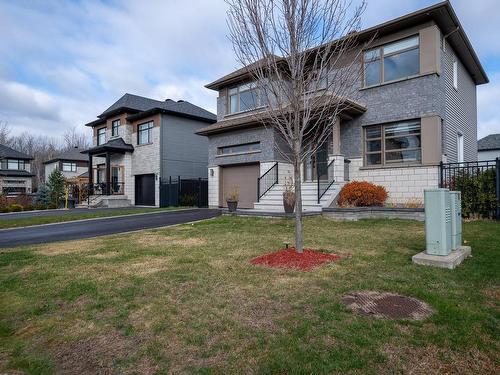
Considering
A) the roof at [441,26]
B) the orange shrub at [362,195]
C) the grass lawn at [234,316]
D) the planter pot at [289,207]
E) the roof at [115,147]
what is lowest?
the grass lawn at [234,316]

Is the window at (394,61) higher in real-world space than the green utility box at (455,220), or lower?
higher

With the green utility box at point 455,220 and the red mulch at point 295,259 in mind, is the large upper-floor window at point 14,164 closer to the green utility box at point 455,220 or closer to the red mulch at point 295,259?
the red mulch at point 295,259

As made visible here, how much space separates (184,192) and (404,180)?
1446cm

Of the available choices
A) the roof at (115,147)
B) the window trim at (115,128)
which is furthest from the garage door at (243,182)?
the window trim at (115,128)

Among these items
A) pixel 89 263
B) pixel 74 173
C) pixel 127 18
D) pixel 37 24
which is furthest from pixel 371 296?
pixel 74 173

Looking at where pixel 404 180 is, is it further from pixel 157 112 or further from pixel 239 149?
pixel 157 112

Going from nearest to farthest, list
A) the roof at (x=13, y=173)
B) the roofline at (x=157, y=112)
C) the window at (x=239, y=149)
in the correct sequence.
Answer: the window at (x=239, y=149)
the roofline at (x=157, y=112)
the roof at (x=13, y=173)

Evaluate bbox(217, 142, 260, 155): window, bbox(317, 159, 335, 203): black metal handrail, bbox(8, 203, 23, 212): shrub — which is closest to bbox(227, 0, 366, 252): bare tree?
bbox(317, 159, 335, 203): black metal handrail

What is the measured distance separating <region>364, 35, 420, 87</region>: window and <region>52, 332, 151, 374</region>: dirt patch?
1315 centimetres

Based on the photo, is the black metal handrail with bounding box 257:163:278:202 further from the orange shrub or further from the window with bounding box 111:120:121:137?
the window with bounding box 111:120:121:137

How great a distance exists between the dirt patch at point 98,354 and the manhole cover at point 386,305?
229 cm

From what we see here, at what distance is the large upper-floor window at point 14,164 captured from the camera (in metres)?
45.9

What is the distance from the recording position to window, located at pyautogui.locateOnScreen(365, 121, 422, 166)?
13.5 metres

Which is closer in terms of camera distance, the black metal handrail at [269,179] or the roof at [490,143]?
the black metal handrail at [269,179]
